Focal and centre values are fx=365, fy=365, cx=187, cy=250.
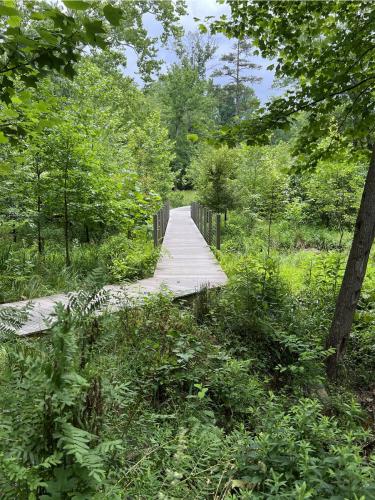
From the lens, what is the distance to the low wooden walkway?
4.34m

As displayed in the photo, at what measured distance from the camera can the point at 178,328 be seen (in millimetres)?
3729

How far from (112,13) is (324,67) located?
2915 mm

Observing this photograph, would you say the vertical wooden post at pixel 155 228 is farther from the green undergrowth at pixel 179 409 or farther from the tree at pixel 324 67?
the tree at pixel 324 67

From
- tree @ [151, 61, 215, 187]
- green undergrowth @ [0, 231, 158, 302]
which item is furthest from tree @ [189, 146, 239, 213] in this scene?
tree @ [151, 61, 215, 187]

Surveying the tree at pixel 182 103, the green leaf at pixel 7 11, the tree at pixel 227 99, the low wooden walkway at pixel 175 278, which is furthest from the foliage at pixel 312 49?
the tree at pixel 227 99

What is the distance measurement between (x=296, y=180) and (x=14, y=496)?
56.5ft

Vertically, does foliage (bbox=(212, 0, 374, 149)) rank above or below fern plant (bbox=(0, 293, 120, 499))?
above

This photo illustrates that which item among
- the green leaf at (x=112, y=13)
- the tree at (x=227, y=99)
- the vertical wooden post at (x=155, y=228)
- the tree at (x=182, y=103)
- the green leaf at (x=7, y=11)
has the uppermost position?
the tree at (x=227, y=99)

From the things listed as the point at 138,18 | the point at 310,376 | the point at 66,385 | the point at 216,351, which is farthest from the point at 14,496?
the point at 138,18

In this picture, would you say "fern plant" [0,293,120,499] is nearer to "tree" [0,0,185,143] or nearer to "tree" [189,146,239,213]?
"tree" [0,0,185,143]

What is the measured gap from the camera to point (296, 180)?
16891mm

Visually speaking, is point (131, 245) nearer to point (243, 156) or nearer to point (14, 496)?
point (14, 496)

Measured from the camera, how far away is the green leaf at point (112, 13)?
1378mm

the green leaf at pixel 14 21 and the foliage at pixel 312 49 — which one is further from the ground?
the foliage at pixel 312 49
